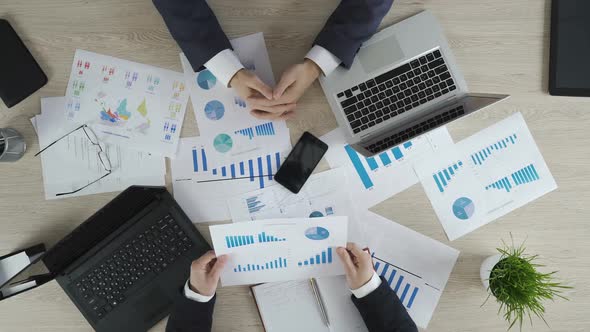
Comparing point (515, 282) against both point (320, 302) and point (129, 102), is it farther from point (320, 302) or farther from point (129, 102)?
point (129, 102)

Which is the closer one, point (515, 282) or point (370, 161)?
point (515, 282)

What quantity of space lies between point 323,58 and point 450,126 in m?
0.37

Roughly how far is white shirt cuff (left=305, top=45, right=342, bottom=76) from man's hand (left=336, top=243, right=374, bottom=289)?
436 mm

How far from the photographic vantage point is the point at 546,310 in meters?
1.10

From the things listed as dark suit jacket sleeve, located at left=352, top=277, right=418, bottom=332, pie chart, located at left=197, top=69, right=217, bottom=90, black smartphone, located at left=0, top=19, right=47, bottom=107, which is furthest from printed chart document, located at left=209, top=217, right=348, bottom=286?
black smartphone, located at left=0, top=19, right=47, bottom=107

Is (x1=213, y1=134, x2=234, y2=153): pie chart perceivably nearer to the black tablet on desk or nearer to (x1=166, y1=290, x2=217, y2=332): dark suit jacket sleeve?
(x1=166, y1=290, x2=217, y2=332): dark suit jacket sleeve

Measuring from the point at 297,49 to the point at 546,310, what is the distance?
0.91 m

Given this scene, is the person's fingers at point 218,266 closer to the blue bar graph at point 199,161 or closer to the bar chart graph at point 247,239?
the bar chart graph at point 247,239

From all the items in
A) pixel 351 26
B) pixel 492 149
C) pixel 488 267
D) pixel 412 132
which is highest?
pixel 351 26

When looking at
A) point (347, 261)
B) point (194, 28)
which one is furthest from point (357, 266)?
point (194, 28)

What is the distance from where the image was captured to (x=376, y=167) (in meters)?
1.08

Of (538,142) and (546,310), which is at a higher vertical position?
(538,142)

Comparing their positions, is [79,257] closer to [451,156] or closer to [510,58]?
[451,156]

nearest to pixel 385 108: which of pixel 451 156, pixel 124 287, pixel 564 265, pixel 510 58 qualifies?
pixel 451 156
